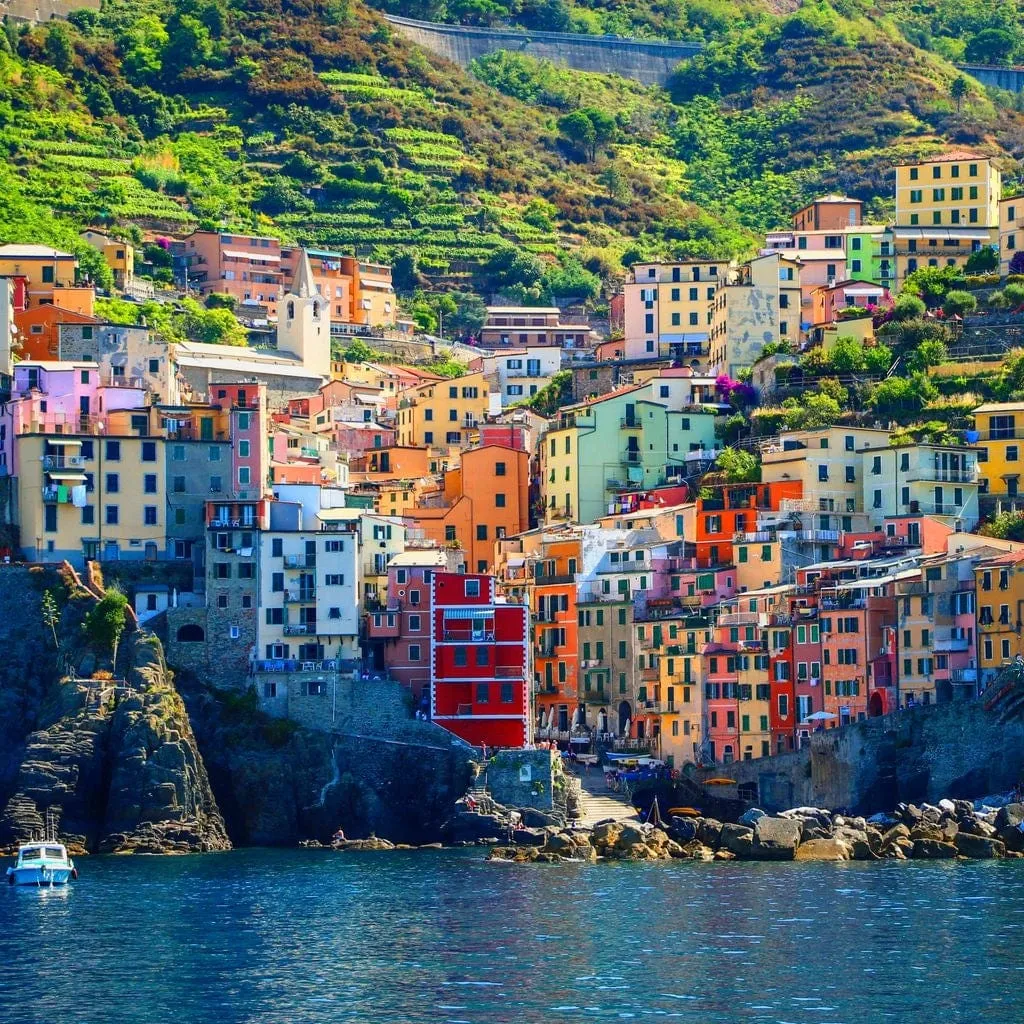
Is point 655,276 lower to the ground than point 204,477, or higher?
higher

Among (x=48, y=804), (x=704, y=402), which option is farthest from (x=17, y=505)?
(x=704, y=402)

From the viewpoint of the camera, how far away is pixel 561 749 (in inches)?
5128

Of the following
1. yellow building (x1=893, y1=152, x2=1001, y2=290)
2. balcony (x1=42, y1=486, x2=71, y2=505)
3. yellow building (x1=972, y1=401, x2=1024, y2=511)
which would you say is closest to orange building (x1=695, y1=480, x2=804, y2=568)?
yellow building (x1=972, y1=401, x2=1024, y2=511)

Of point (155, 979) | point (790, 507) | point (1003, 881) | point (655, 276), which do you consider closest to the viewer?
point (155, 979)

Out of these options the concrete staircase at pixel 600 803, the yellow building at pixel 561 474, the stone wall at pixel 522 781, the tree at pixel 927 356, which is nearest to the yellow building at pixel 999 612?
A: the concrete staircase at pixel 600 803

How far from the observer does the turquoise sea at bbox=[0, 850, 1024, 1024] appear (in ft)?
260

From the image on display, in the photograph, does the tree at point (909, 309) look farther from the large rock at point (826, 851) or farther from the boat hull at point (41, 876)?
the boat hull at point (41, 876)

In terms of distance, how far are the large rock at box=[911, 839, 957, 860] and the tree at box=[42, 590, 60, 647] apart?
3405cm

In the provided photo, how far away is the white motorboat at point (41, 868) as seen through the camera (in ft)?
344

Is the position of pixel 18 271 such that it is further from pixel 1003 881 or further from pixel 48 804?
pixel 1003 881

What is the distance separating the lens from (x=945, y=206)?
167 meters

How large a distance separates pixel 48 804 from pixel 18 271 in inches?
1661

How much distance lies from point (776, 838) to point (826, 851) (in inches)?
70.9

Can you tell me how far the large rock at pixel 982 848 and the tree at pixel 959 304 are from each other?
4732cm
